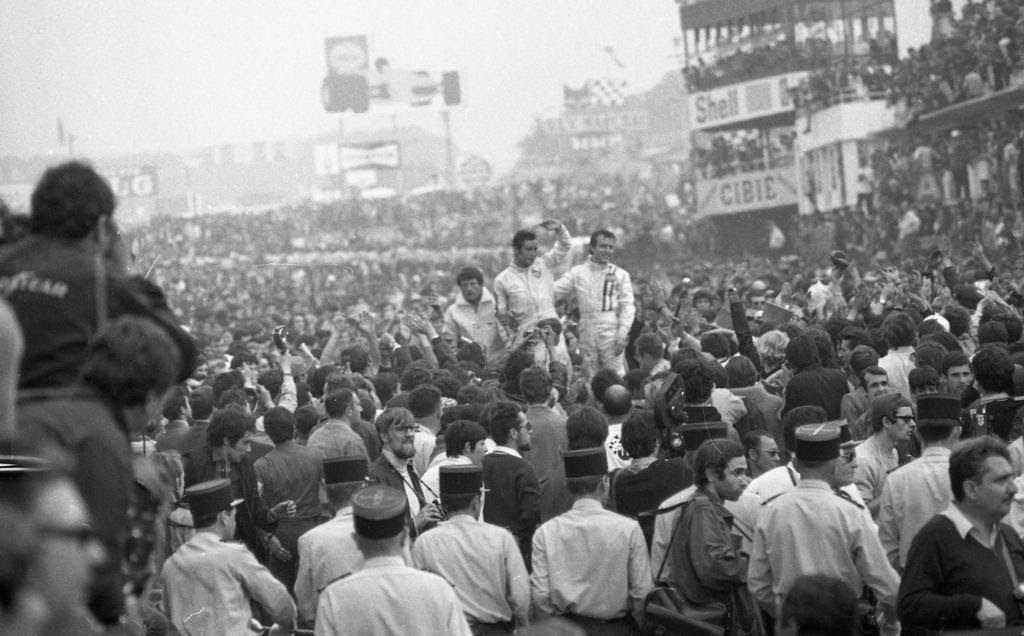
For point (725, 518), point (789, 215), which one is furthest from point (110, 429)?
point (789, 215)

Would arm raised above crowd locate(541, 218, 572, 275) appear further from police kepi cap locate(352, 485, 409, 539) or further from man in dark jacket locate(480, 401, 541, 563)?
police kepi cap locate(352, 485, 409, 539)

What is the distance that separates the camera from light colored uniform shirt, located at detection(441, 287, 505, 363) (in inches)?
555

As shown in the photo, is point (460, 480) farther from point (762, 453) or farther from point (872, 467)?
point (872, 467)

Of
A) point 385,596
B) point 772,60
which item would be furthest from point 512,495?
point 772,60

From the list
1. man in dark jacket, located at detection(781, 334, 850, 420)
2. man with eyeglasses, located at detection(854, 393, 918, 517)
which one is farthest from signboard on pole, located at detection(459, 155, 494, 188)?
man with eyeglasses, located at detection(854, 393, 918, 517)

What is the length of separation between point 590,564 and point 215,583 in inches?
59.8

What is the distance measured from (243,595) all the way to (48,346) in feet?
10.5

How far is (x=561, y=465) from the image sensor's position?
8.84 metres

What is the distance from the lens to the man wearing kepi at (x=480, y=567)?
6.56 meters

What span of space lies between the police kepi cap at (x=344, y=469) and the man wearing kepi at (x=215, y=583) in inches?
19.2

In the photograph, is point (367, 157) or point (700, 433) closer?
point (700, 433)

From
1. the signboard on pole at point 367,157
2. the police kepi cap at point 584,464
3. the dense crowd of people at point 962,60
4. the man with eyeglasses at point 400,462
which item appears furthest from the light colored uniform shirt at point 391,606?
the signboard on pole at point 367,157

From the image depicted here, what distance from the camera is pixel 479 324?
14.2 meters

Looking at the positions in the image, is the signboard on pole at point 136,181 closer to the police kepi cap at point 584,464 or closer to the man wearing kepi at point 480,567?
the police kepi cap at point 584,464
